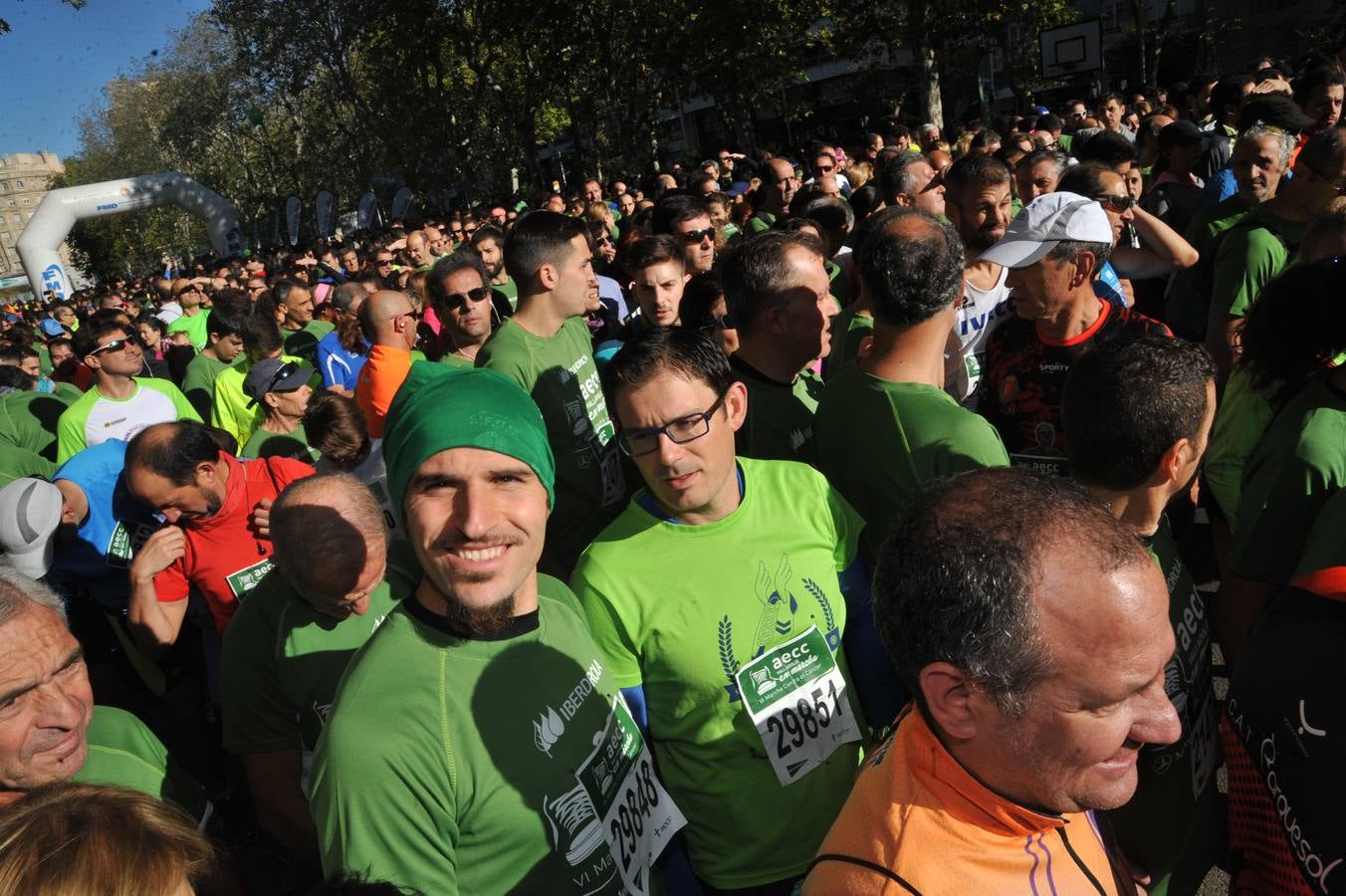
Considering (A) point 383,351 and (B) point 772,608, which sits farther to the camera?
(A) point 383,351

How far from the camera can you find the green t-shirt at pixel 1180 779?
1.98m

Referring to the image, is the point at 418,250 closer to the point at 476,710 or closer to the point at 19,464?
the point at 19,464

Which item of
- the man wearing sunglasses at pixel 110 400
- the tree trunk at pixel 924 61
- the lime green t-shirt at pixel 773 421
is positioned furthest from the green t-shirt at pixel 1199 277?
the tree trunk at pixel 924 61

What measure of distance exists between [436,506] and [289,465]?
8.16 feet

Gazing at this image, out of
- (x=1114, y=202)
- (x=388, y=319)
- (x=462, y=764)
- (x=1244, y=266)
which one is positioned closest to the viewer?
(x=462, y=764)

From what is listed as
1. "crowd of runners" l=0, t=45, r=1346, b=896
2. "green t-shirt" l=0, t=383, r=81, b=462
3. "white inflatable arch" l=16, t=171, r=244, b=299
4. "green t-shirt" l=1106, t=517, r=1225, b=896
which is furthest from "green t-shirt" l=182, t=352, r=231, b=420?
"white inflatable arch" l=16, t=171, r=244, b=299

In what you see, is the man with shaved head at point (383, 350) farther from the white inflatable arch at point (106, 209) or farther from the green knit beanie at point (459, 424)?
the white inflatable arch at point (106, 209)

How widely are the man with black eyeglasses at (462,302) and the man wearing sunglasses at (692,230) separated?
1.42 metres

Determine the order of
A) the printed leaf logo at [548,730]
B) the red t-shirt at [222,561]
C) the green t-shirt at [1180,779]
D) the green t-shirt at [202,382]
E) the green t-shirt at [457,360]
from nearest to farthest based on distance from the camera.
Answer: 1. the printed leaf logo at [548,730]
2. the green t-shirt at [1180,779]
3. the red t-shirt at [222,561]
4. the green t-shirt at [457,360]
5. the green t-shirt at [202,382]

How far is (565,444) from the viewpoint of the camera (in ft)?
11.8

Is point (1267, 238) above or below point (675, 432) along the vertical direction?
below

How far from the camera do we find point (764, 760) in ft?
6.66

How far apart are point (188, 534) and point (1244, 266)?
4676 millimetres

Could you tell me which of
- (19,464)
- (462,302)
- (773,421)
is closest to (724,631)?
(773,421)
